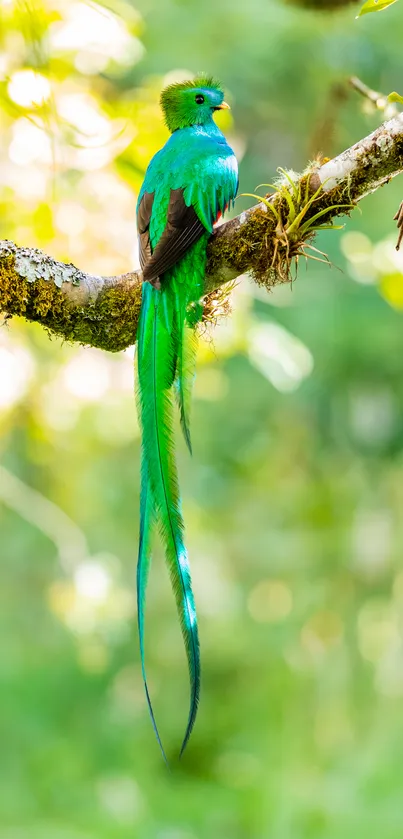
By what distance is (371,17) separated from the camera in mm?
4375

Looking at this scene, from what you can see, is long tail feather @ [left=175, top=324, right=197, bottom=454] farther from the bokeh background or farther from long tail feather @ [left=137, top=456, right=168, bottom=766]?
the bokeh background

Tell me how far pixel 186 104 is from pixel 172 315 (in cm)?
73

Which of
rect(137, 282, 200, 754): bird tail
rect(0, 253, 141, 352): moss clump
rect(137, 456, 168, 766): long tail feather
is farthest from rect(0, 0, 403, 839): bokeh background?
rect(137, 456, 168, 766): long tail feather

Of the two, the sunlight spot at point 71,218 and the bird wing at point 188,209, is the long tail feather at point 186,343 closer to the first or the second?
the bird wing at point 188,209

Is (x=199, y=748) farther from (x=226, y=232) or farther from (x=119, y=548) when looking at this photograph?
(x=226, y=232)

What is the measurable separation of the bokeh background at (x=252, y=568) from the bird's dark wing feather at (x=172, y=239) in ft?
8.14

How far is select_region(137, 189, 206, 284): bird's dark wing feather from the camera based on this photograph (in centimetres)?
159

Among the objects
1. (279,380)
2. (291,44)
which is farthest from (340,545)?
(279,380)

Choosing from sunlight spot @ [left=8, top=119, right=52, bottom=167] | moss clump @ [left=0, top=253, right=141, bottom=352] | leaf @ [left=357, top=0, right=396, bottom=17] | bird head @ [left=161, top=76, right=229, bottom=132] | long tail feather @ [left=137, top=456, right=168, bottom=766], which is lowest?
long tail feather @ [left=137, top=456, right=168, bottom=766]

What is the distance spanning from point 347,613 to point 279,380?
12.9 ft

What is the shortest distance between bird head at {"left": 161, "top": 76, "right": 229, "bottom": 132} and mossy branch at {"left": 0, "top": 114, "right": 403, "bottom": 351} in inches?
21.4

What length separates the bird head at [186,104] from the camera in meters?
2.05

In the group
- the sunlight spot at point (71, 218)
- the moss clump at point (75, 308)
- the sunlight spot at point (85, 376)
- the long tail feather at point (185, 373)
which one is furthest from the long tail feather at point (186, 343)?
the sunlight spot at point (85, 376)

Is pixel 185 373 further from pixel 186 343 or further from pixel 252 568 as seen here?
pixel 252 568
